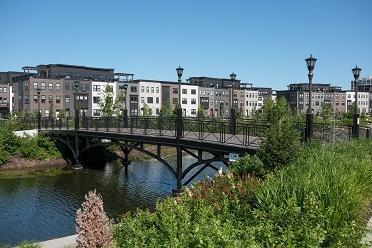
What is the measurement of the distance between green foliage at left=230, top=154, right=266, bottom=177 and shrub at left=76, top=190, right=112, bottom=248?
17.9 feet

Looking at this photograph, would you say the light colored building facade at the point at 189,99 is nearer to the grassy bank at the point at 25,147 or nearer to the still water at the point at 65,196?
the still water at the point at 65,196

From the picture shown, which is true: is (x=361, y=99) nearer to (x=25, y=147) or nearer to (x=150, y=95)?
(x=150, y=95)

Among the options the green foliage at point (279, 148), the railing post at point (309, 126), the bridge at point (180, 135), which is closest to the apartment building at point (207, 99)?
the bridge at point (180, 135)

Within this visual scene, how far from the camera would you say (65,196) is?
27.3 meters

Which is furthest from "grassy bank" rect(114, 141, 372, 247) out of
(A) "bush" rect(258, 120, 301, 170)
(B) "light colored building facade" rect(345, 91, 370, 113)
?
(B) "light colored building facade" rect(345, 91, 370, 113)

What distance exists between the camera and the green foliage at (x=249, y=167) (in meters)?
12.9

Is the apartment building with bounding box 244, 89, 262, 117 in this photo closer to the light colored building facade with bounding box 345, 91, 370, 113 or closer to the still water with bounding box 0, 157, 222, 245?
the light colored building facade with bounding box 345, 91, 370, 113

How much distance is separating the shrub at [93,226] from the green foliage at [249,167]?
546 cm

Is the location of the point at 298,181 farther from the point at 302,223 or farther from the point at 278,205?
the point at 302,223

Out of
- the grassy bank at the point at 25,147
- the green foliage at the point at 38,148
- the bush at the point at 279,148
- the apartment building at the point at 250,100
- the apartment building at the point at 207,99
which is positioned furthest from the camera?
the apartment building at the point at 250,100

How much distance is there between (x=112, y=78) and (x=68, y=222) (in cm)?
7562

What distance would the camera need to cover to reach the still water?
2014 centimetres

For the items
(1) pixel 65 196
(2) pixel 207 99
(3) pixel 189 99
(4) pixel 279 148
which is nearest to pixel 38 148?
(1) pixel 65 196

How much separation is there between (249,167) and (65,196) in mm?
17487
